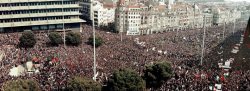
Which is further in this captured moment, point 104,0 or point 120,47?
point 104,0

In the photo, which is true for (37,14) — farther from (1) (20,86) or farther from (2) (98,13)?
(1) (20,86)

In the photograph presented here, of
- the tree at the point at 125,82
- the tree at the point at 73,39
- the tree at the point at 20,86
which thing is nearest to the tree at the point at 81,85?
the tree at the point at 125,82

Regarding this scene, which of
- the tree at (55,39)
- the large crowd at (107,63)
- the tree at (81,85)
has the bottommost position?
the large crowd at (107,63)

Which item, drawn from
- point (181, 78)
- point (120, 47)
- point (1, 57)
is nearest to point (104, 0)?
point (120, 47)

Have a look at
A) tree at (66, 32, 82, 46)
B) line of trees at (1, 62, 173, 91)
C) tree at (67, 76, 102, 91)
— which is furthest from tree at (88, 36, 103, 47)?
tree at (67, 76, 102, 91)

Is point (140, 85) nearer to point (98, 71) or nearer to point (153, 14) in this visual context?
point (98, 71)

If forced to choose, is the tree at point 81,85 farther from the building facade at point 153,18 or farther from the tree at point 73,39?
the building facade at point 153,18
